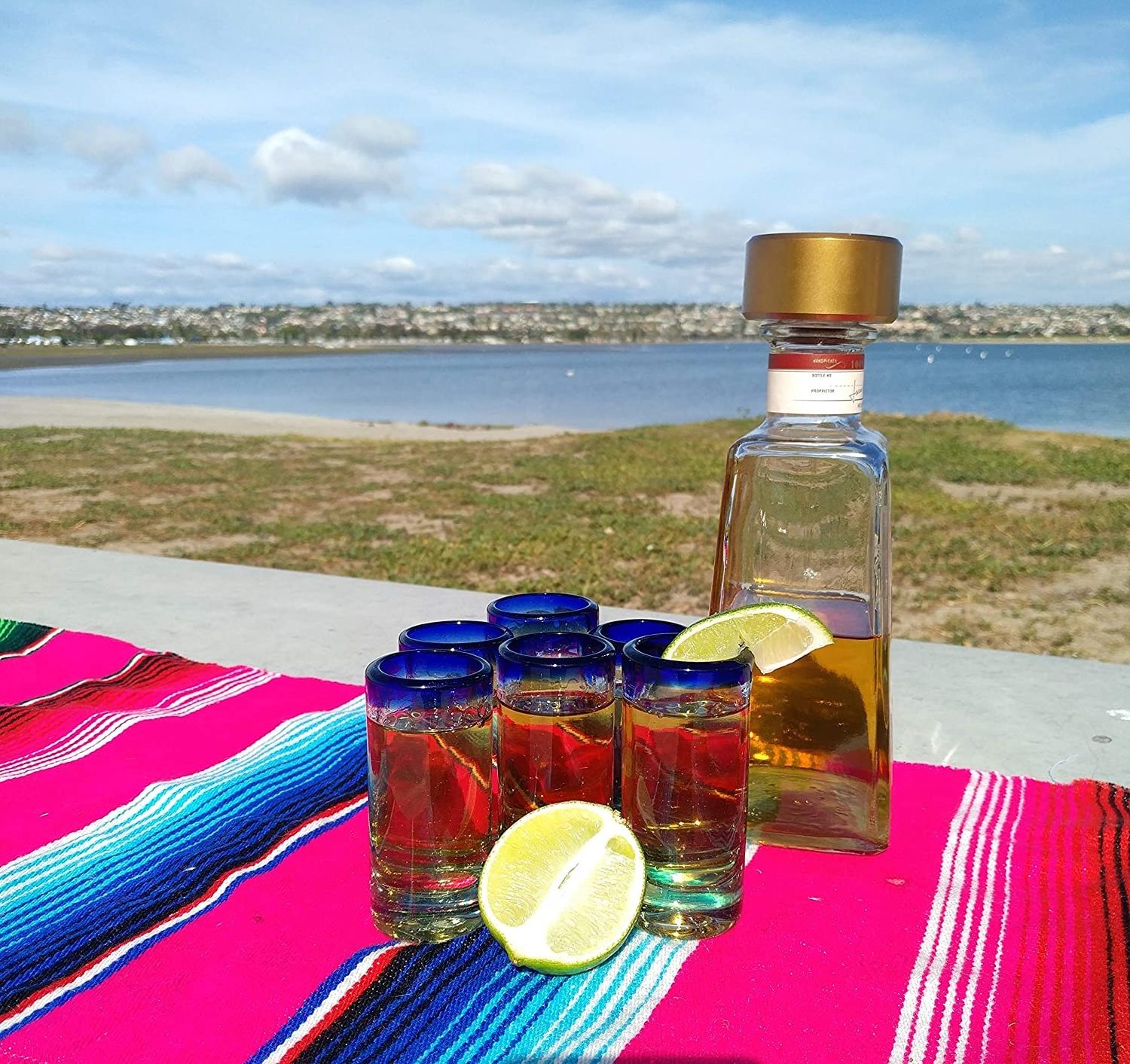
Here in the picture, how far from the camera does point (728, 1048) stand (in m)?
A: 0.76

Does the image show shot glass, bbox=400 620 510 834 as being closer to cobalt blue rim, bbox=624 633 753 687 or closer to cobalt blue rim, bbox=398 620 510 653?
cobalt blue rim, bbox=398 620 510 653

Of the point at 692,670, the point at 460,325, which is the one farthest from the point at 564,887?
the point at 460,325

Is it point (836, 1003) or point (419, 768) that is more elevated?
point (419, 768)

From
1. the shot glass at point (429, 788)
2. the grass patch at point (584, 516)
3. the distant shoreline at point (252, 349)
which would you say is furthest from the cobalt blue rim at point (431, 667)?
the distant shoreline at point (252, 349)

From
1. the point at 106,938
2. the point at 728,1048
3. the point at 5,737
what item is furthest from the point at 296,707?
the point at 728,1048

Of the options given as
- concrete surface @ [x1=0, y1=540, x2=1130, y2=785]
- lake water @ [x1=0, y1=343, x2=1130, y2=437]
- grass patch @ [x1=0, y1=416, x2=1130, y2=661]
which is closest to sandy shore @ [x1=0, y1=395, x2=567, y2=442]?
grass patch @ [x1=0, y1=416, x2=1130, y2=661]

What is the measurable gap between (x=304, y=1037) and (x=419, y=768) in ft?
0.68

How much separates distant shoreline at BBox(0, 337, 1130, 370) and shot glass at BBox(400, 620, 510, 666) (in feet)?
135

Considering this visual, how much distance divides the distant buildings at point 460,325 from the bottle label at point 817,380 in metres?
58.0

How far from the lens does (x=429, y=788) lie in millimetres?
850

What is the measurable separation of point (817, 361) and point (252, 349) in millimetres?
67063

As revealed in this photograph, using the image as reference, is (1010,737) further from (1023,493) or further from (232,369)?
(232,369)

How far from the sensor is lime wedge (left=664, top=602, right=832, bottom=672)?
2.97ft

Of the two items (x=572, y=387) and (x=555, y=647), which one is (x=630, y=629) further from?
(x=572, y=387)
